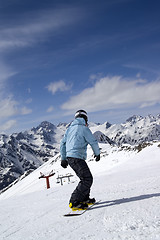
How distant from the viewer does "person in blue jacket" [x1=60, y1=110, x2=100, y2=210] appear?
5316mm

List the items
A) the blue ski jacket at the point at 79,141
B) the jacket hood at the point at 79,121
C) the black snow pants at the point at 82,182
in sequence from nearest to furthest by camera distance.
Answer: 1. the black snow pants at the point at 82,182
2. the blue ski jacket at the point at 79,141
3. the jacket hood at the point at 79,121

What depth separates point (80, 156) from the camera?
545 cm

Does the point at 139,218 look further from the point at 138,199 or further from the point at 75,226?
the point at 138,199

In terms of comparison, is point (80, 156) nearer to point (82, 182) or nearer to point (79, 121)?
point (82, 182)

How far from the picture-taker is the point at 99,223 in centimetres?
380

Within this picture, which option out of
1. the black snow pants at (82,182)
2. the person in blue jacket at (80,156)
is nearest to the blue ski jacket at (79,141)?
the person in blue jacket at (80,156)

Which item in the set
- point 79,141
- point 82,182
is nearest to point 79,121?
point 79,141

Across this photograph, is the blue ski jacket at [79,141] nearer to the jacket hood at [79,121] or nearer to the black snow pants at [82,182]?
the jacket hood at [79,121]

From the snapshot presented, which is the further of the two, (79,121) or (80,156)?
(79,121)

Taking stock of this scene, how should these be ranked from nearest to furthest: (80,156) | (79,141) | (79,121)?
(80,156), (79,141), (79,121)

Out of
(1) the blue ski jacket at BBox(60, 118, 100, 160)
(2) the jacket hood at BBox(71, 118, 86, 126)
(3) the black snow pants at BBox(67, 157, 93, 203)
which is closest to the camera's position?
(3) the black snow pants at BBox(67, 157, 93, 203)

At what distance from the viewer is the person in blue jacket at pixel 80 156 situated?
5316mm

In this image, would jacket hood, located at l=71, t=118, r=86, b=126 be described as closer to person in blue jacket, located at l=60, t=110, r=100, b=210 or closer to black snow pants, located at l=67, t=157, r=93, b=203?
person in blue jacket, located at l=60, t=110, r=100, b=210

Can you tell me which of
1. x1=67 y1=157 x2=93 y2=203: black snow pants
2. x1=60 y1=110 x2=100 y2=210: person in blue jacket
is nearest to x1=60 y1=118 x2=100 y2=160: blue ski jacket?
x1=60 y1=110 x2=100 y2=210: person in blue jacket
